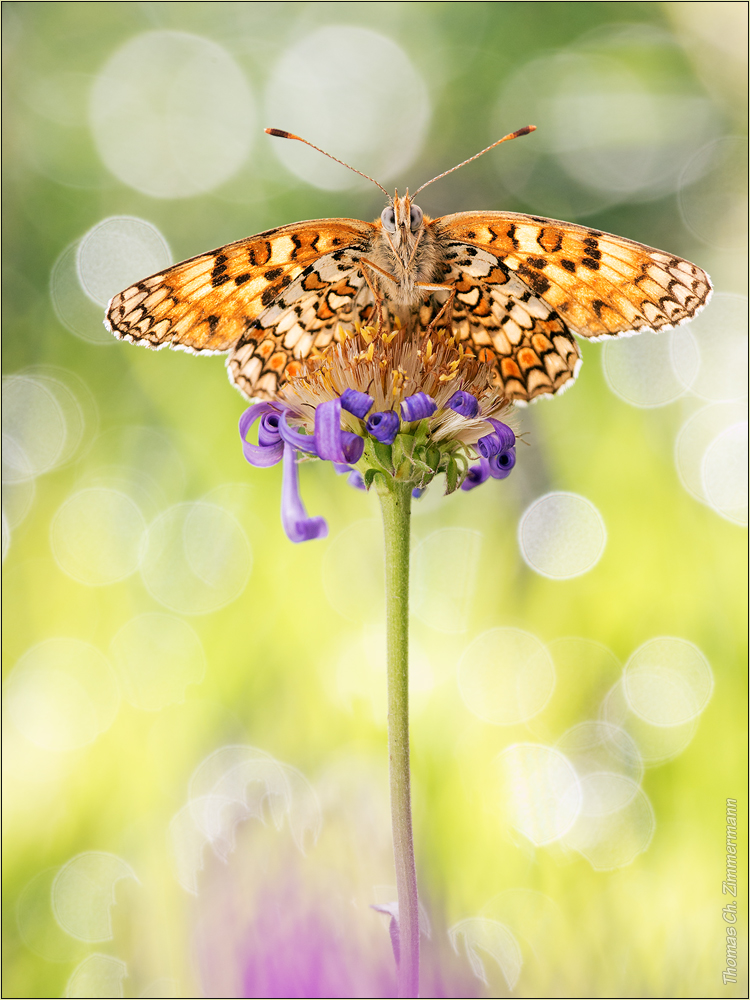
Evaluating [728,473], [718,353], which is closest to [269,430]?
[728,473]

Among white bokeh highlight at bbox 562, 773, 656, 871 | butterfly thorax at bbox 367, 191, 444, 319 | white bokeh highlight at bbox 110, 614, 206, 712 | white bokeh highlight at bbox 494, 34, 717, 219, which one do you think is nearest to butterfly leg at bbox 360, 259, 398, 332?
butterfly thorax at bbox 367, 191, 444, 319

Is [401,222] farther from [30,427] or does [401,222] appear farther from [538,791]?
[30,427]

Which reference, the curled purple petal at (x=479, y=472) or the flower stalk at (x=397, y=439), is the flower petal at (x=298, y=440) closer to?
the flower stalk at (x=397, y=439)

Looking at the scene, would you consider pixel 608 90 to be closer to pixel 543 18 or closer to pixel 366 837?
pixel 543 18

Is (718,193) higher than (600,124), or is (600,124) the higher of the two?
(600,124)

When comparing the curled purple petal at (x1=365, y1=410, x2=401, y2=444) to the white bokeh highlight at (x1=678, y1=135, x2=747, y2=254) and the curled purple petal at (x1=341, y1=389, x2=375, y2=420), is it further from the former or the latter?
the white bokeh highlight at (x1=678, y1=135, x2=747, y2=254)

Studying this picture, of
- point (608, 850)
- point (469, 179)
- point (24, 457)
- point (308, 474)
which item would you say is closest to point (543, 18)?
point (469, 179)
